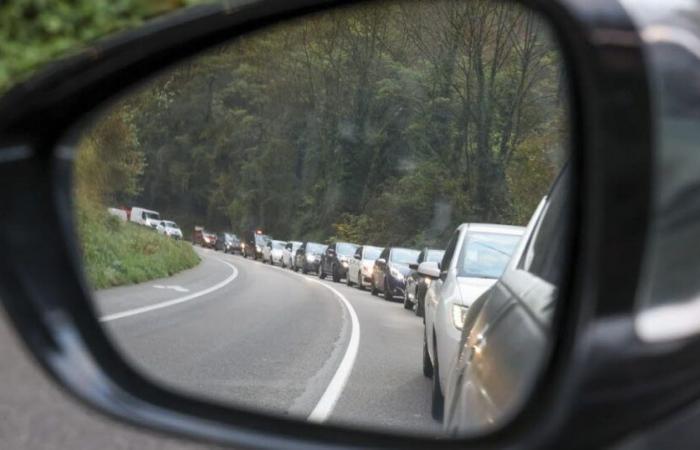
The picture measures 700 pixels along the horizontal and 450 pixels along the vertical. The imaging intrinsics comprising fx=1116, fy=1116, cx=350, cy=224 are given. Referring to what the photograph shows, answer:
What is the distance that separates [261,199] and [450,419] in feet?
1.85

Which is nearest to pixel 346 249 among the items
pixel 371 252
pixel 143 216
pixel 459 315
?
pixel 371 252

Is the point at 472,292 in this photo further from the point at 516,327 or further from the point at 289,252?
the point at 289,252

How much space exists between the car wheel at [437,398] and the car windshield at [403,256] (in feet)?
0.53

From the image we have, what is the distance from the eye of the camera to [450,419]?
1825mm

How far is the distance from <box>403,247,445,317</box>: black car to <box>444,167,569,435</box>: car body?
0.11m

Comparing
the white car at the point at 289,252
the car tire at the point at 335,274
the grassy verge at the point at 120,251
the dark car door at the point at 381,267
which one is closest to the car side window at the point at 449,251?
the dark car door at the point at 381,267

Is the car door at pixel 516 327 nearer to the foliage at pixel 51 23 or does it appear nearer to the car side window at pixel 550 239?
the car side window at pixel 550 239

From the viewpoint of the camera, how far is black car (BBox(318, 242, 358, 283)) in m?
1.92

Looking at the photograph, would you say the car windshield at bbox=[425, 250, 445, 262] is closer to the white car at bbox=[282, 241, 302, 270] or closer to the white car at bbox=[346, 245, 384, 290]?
the white car at bbox=[346, 245, 384, 290]

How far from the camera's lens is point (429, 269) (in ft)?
6.13

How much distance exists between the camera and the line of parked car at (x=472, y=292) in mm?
1756

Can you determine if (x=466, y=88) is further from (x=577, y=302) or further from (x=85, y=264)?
(x=85, y=264)

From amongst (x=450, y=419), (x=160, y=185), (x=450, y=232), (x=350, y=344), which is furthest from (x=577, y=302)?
(x=160, y=185)

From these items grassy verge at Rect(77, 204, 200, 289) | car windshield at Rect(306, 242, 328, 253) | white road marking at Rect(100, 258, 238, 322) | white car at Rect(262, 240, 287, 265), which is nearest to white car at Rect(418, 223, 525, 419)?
car windshield at Rect(306, 242, 328, 253)
